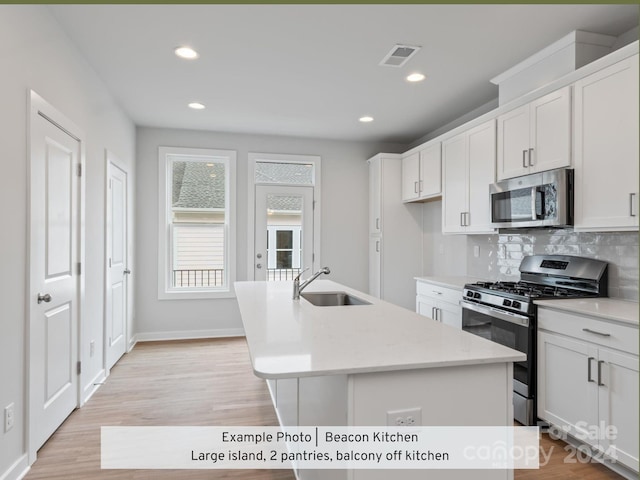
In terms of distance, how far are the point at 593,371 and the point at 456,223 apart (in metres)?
1.99

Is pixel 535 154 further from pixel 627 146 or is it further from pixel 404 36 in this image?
pixel 404 36

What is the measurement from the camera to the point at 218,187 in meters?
5.24

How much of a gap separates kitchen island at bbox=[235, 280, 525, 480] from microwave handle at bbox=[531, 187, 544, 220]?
1568 millimetres

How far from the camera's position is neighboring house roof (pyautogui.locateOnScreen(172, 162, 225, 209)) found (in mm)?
5125

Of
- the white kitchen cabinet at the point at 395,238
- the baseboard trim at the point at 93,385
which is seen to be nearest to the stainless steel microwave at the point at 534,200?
the white kitchen cabinet at the point at 395,238

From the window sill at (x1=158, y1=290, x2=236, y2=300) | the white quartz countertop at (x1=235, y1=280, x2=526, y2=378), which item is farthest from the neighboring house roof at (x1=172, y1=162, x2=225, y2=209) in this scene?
the white quartz countertop at (x1=235, y1=280, x2=526, y2=378)

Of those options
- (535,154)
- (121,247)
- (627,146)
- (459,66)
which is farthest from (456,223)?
(121,247)

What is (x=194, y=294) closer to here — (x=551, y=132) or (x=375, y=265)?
(x=375, y=265)

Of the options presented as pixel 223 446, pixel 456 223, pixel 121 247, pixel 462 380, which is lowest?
pixel 223 446

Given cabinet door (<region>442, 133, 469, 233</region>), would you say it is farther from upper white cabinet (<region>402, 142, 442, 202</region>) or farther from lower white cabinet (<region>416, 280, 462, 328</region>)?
lower white cabinet (<region>416, 280, 462, 328</region>)

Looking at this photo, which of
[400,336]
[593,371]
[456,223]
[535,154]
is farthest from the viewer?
[456,223]

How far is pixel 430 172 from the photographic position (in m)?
4.40

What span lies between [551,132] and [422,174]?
6.27ft

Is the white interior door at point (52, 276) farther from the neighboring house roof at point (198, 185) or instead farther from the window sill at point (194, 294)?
the neighboring house roof at point (198, 185)
